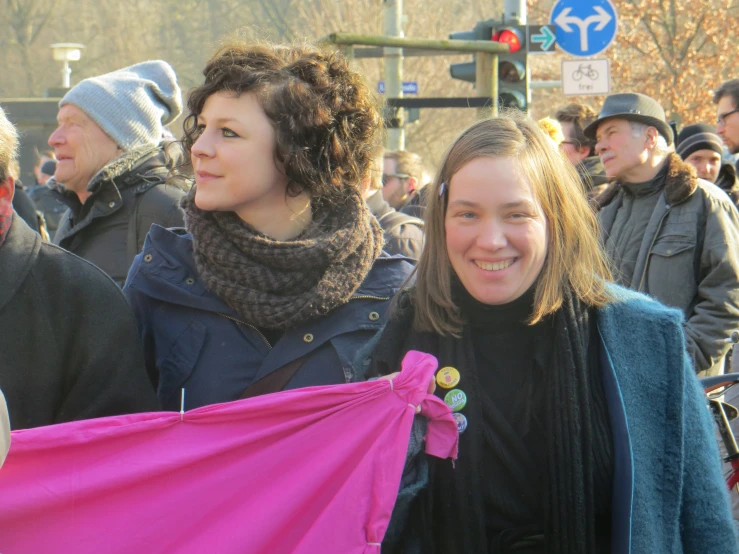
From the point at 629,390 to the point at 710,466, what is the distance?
306 mm

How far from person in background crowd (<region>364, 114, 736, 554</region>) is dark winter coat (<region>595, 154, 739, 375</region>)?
8.16ft

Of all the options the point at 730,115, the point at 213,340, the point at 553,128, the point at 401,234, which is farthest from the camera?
the point at 730,115

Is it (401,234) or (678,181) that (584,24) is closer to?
(401,234)

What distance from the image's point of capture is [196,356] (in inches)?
115

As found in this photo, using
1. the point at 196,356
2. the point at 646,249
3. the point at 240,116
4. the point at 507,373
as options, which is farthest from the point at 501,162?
the point at 646,249

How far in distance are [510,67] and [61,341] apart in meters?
8.64

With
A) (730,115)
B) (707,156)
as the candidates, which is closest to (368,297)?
(730,115)

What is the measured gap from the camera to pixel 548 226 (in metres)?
2.74

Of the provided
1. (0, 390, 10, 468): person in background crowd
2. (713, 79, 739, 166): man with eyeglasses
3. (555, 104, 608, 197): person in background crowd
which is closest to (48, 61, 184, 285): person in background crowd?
(0, 390, 10, 468): person in background crowd

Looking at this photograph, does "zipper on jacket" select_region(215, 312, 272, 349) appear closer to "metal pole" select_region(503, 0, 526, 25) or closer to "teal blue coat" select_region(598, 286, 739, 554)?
"teal blue coat" select_region(598, 286, 739, 554)

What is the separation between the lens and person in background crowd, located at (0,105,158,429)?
2.69 m

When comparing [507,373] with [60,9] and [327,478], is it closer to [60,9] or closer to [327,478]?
[327,478]

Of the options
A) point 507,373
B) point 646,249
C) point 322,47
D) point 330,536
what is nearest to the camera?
point 330,536

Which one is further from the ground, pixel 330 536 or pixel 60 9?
pixel 60 9
